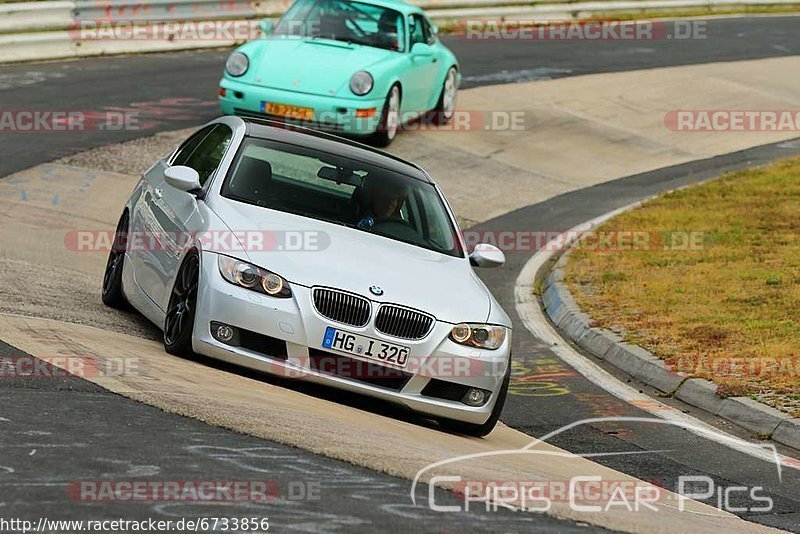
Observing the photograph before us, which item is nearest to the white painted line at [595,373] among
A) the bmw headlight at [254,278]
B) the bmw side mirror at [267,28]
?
the bmw headlight at [254,278]

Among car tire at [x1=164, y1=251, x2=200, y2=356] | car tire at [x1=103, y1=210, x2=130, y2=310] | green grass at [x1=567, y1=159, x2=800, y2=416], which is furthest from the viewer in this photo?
green grass at [x1=567, y1=159, x2=800, y2=416]

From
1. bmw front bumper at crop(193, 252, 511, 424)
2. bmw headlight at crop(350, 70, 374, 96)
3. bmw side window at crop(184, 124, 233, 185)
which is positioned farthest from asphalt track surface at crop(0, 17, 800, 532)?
bmw headlight at crop(350, 70, 374, 96)

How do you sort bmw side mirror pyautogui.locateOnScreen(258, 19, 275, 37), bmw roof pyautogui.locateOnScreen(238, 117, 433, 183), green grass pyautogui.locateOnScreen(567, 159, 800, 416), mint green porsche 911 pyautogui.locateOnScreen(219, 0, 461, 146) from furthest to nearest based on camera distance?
bmw side mirror pyautogui.locateOnScreen(258, 19, 275, 37) < mint green porsche 911 pyautogui.locateOnScreen(219, 0, 461, 146) < green grass pyautogui.locateOnScreen(567, 159, 800, 416) < bmw roof pyautogui.locateOnScreen(238, 117, 433, 183)

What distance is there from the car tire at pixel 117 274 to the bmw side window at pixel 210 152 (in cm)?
73

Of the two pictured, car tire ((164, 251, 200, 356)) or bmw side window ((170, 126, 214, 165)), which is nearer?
car tire ((164, 251, 200, 356))

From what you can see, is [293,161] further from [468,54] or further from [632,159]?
[468,54]

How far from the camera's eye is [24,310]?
885cm

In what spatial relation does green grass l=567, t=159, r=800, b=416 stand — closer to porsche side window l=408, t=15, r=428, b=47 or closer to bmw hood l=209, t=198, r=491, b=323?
bmw hood l=209, t=198, r=491, b=323

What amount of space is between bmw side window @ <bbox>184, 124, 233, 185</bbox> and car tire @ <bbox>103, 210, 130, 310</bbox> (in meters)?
0.73

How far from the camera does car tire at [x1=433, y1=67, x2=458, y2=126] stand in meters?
20.4

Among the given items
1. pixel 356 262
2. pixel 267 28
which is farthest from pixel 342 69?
pixel 356 262

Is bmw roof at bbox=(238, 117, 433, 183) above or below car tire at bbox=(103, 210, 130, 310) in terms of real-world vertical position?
above

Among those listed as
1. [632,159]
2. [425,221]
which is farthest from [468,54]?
[425,221]

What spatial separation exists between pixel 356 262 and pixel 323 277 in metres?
0.34
